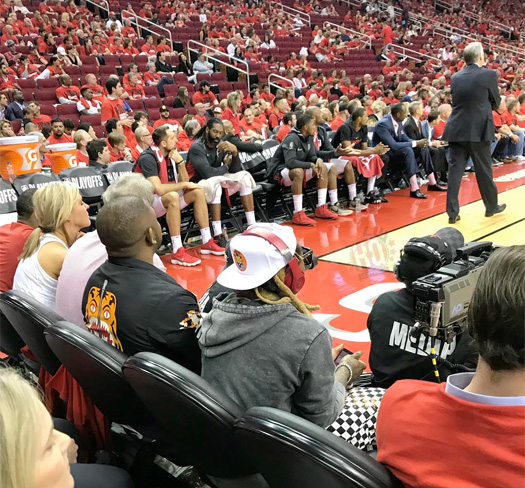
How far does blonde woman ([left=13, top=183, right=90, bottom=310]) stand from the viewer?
2580 mm

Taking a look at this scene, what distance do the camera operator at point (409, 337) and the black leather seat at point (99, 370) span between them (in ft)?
2.75

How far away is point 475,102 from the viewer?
527 centimetres

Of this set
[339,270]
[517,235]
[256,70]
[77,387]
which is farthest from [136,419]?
[256,70]

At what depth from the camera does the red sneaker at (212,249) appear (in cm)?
529

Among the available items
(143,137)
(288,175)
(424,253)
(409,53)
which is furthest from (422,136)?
(409,53)

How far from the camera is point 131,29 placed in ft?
45.8

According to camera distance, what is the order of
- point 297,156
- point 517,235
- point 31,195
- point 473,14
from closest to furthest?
1. point 31,195
2. point 517,235
3. point 297,156
4. point 473,14

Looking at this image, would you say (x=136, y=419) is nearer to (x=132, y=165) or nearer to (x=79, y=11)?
(x=132, y=165)

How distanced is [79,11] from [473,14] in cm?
1799

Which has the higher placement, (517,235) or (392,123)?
(392,123)

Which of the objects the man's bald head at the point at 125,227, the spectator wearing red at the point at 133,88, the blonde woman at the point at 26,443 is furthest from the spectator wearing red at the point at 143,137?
the spectator wearing red at the point at 133,88

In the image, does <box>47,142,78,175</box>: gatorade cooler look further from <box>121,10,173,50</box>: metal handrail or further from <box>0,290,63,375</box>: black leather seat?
<box>121,10,173,50</box>: metal handrail

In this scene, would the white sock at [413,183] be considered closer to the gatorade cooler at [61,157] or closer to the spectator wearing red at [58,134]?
the gatorade cooler at [61,157]

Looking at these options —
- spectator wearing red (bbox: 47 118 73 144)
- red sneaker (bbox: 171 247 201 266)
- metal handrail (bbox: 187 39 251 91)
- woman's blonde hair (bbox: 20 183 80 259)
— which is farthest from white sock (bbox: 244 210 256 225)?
metal handrail (bbox: 187 39 251 91)
